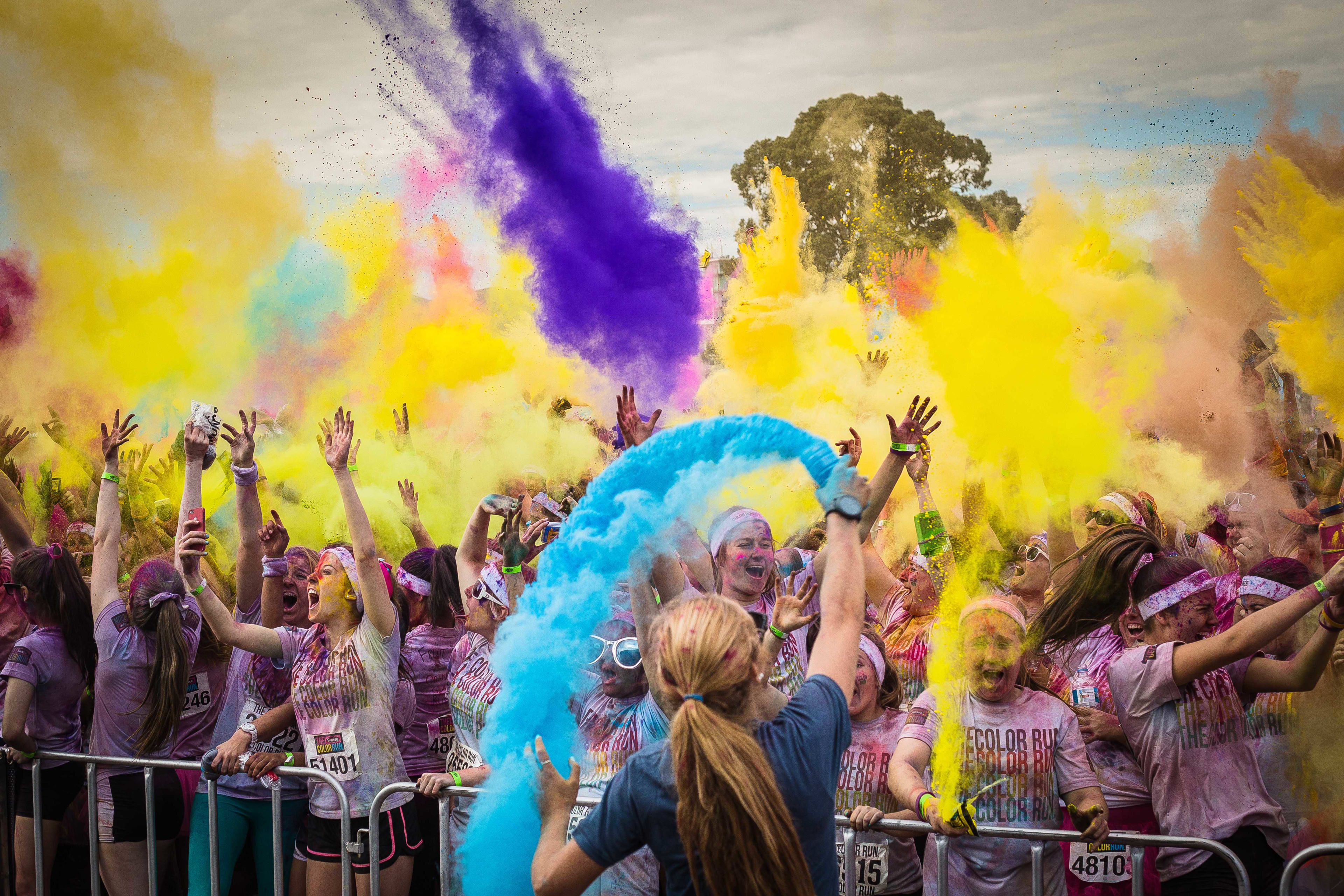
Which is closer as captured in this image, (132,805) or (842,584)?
(842,584)

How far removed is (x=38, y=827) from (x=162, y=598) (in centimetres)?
108

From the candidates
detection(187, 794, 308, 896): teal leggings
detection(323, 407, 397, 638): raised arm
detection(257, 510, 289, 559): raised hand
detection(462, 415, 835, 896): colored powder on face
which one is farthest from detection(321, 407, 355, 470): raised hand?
detection(462, 415, 835, 896): colored powder on face

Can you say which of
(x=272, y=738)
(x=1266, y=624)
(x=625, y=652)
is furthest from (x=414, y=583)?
(x=1266, y=624)

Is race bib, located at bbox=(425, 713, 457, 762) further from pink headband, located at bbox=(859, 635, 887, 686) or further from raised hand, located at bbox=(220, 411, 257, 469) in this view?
pink headband, located at bbox=(859, 635, 887, 686)

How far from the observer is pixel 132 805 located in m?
4.25

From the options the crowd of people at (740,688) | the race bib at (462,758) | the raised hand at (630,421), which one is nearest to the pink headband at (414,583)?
the crowd of people at (740,688)

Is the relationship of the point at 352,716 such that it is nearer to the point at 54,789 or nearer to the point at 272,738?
the point at 272,738

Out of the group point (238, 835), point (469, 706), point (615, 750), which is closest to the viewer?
point (615, 750)

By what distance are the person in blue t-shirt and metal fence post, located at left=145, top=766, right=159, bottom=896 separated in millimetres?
2698

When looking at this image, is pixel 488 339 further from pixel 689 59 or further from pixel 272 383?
pixel 689 59

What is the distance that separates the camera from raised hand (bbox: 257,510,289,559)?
470 cm

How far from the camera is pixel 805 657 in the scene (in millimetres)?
3750

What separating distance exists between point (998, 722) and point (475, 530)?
2.32 meters

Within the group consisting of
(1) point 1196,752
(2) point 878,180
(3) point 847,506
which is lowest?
(1) point 1196,752
